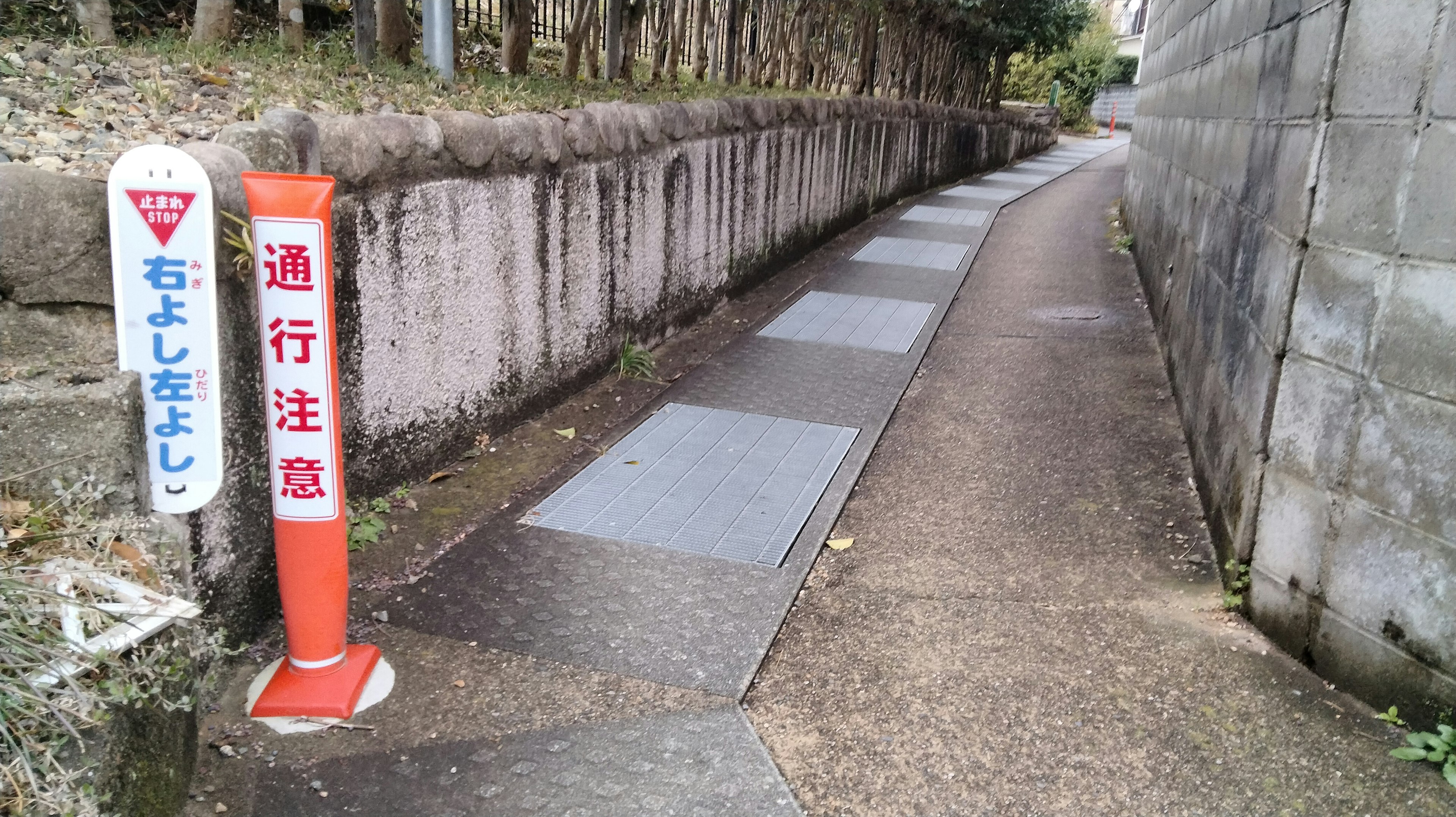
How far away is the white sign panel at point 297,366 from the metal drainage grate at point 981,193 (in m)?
12.8

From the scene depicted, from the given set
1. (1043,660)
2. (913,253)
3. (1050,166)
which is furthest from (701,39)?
(1050,166)

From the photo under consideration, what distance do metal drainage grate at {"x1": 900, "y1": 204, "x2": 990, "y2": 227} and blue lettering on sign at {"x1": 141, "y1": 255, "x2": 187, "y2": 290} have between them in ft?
33.9

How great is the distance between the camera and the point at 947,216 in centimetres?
1277

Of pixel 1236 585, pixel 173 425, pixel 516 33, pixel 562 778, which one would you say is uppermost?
pixel 516 33

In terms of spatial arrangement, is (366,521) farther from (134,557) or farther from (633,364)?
(633,364)

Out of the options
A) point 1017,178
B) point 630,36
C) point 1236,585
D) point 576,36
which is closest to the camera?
point 1236,585

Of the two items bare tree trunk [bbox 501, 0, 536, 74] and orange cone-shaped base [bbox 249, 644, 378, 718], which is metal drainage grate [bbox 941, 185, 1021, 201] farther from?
orange cone-shaped base [bbox 249, 644, 378, 718]

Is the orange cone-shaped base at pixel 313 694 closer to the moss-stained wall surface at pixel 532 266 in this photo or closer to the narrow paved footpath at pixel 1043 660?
the moss-stained wall surface at pixel 532 266

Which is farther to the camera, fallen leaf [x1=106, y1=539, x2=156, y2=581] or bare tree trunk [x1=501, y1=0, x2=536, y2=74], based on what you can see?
bare tree trunk [x1=501, y1=0, x2=536, y2=74]

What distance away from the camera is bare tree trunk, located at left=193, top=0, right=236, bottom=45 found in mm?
5453

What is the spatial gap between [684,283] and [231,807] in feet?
16.1

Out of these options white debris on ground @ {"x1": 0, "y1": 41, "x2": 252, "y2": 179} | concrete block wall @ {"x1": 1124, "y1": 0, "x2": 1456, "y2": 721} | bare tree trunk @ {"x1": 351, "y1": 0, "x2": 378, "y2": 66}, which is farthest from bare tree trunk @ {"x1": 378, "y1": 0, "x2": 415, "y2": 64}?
concrete block wall @ {"x1": 1124, "y1": 0, "x2": 1456, "y2": 721}

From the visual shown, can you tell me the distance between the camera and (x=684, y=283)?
7066 mm

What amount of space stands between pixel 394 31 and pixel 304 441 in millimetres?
3912
